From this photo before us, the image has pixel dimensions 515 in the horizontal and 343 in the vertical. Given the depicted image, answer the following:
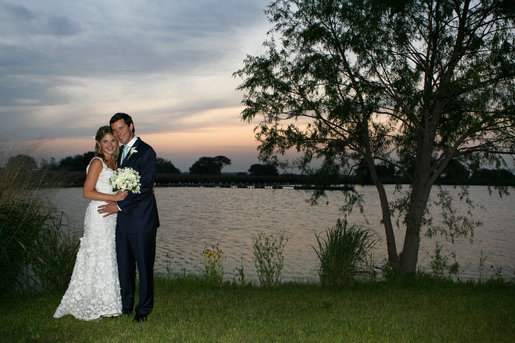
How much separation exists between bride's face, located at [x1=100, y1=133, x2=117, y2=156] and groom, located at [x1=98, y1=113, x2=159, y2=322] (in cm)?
20

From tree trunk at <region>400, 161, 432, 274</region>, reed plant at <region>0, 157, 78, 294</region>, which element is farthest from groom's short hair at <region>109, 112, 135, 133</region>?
tree trunk at <region>400, 161, 432, 274</region>

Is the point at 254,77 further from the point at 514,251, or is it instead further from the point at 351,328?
the point at 514,251

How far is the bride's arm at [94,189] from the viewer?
634 centimetres

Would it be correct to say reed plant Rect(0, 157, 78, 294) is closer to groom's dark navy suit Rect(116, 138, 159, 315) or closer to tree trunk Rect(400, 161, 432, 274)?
groom's dark navy suit Rect(116, 138, 159, 315)

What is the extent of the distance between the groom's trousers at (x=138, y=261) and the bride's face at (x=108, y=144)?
48.0 inches

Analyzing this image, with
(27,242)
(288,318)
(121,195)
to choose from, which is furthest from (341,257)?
(27,242)

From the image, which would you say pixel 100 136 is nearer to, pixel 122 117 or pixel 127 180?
pixel 122 117

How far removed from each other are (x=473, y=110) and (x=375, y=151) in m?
4.58

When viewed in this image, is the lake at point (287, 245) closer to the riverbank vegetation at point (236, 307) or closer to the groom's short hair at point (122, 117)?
the riverbank vegetation at point (236, 307)

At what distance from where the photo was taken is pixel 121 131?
638 centimetres

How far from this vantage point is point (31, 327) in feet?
21.4

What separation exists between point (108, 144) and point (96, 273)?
6.06 ft

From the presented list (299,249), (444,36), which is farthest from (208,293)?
(299,249)

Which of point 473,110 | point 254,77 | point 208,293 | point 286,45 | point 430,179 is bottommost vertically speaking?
point 208,293
